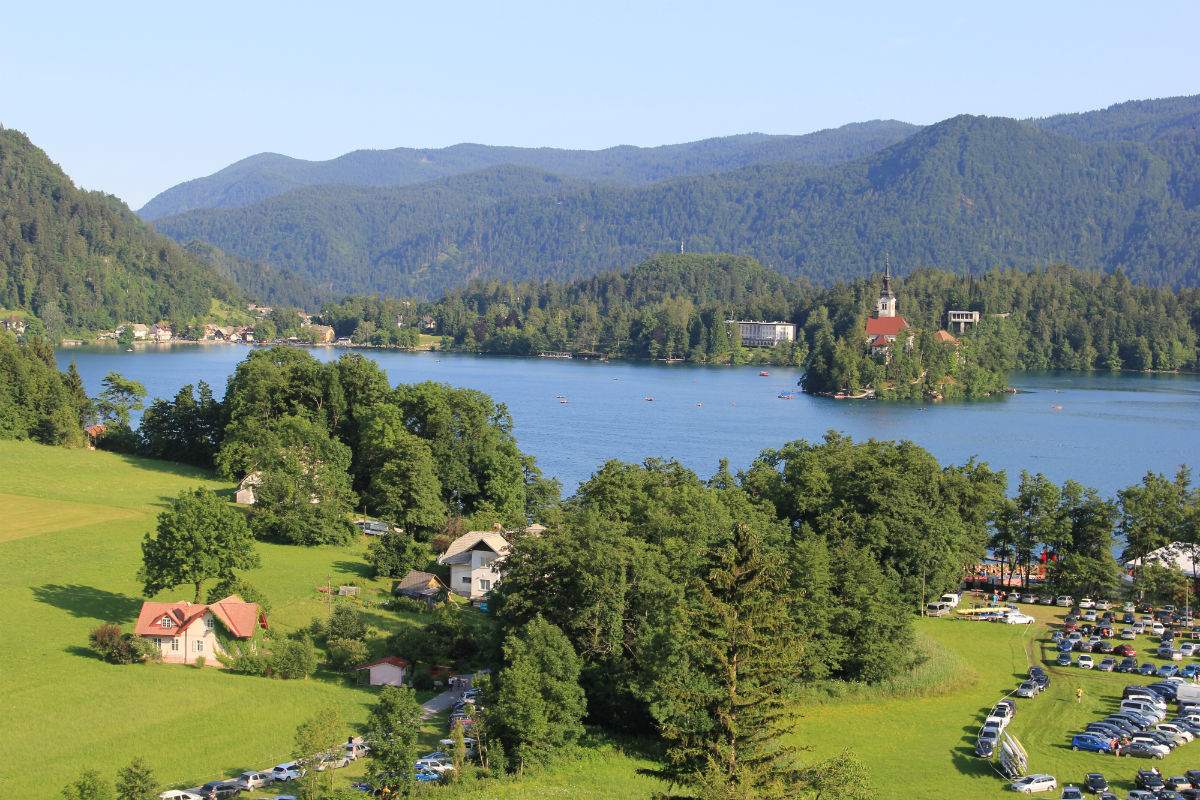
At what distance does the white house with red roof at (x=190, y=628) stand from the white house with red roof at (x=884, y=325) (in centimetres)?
9242

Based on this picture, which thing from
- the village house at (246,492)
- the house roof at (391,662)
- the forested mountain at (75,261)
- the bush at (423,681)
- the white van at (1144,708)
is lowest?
the white van at (1144,708)

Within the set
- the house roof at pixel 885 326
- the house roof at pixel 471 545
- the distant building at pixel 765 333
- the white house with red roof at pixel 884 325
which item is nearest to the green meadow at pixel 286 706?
the house roof at pixel 471 545

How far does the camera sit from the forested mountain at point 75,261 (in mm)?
155750

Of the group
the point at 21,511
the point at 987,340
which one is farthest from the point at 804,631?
the point at 987,340

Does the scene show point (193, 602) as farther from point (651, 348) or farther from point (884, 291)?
point (651, 348)

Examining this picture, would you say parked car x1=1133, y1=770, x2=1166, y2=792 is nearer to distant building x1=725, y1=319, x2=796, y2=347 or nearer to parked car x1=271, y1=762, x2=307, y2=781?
parked car x1=271, y1=762, x2=307, y2=781

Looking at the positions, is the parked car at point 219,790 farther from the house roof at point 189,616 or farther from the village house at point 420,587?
the village house at point 420,587

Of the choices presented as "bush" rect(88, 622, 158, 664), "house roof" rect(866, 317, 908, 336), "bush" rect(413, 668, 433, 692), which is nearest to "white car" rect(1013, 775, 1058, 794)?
"bush" rect(413, 668, 433, 692)

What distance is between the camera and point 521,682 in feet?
70.1

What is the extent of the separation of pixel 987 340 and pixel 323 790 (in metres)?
115

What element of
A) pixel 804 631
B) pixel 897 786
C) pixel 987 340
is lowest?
pixel 897 786

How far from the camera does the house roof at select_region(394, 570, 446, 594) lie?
32656 millimetres

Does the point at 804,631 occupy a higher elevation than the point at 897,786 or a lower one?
higher

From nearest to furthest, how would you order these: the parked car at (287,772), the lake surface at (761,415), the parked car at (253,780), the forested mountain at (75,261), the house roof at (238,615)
→ the parked car at (253,780), the parked car at (287,772), the house roof at (238,615), the lake surface at (761,415), the forested mountain at (75,261)
